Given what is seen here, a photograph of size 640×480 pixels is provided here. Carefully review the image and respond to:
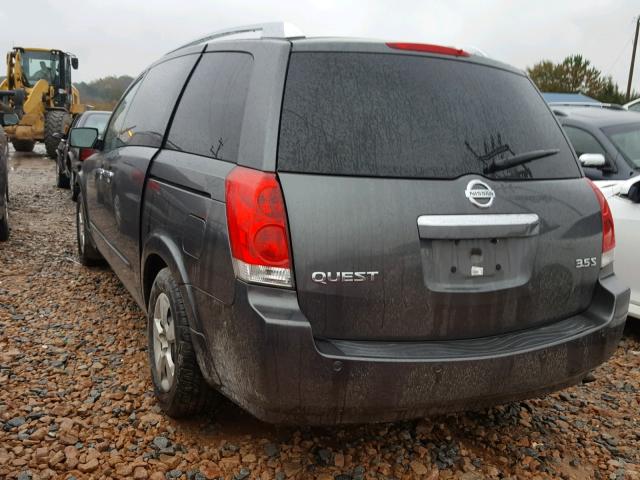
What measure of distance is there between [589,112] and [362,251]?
17.0ft

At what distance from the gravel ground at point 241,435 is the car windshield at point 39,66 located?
1805 cm

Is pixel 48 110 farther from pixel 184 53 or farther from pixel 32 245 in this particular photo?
pixel 184 53

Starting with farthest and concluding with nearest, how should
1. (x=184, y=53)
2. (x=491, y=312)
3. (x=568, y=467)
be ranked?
(x=184, y=53) < (x=568, y=467) < (x=491, y=312)

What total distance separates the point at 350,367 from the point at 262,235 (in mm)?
540

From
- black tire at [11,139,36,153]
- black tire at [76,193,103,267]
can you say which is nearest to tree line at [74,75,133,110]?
black tire at [11,139,36,153]

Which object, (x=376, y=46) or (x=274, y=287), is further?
(x=376, y=46)

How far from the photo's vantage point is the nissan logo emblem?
2219mm

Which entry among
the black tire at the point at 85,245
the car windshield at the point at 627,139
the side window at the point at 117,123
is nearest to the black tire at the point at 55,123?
the black tire at the point at 85,245

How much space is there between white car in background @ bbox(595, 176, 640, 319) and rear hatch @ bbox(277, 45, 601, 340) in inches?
74.4

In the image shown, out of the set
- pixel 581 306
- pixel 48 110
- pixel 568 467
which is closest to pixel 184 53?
pixel 581 306

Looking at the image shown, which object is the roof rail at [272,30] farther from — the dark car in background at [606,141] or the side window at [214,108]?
the dark car in background at [606,141]

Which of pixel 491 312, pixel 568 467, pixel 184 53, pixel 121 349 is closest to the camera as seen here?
pixel 491 312

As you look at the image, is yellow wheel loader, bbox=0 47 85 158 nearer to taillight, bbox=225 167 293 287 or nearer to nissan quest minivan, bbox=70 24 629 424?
nissan quest minivan, bbox=70 24 629 424

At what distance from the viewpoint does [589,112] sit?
6301 millimetres
